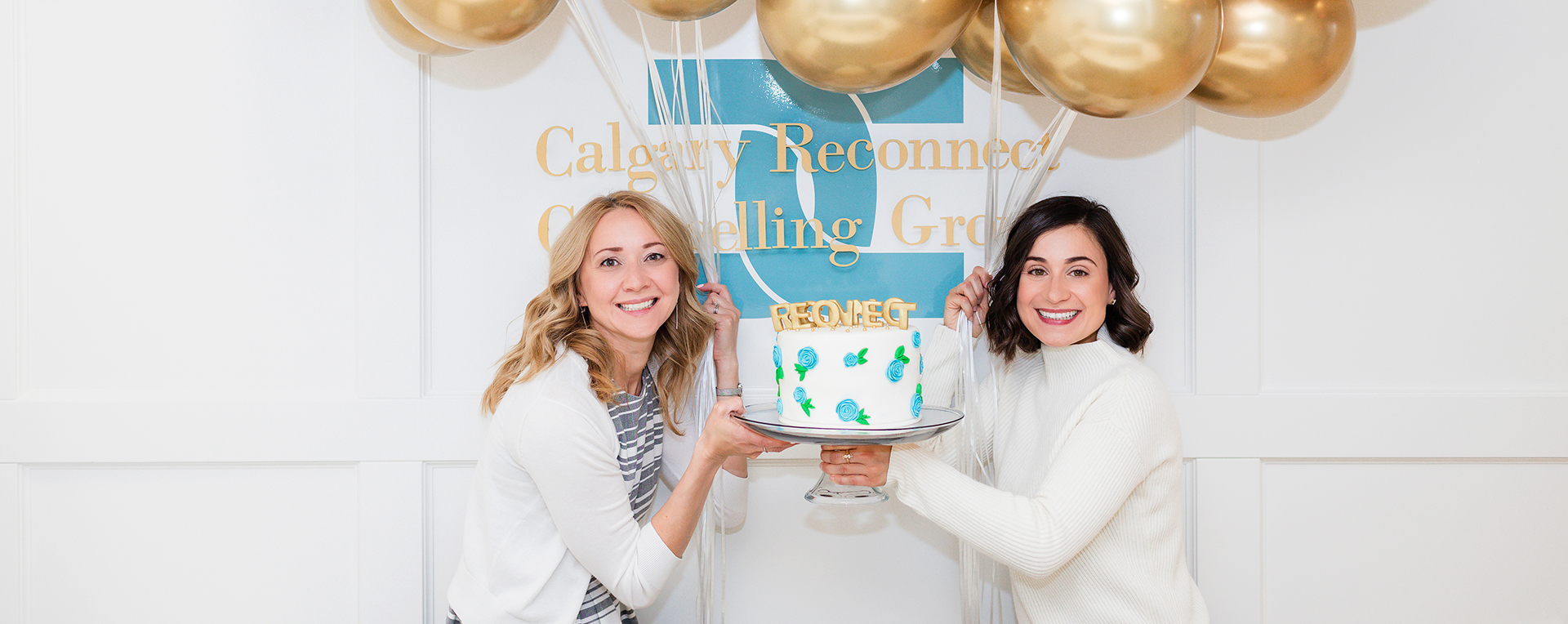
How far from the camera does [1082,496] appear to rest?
137cm

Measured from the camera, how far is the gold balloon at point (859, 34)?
4.07ft

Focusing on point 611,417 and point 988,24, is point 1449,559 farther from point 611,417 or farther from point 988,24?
point 611,417

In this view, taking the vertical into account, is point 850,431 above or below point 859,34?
below

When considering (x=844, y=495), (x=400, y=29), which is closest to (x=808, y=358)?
(x=844, y=495)

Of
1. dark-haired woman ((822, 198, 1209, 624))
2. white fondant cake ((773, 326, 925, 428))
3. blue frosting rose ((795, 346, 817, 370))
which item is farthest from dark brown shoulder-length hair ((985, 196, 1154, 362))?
blue frosting rose ((795, 346, 817, 370))

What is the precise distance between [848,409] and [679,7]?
2.50 feet

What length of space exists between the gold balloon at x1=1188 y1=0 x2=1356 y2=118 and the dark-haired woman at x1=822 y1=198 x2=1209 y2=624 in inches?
13.9

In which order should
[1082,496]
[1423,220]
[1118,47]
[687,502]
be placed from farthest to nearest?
[1423,220] → [687,502] → [1082,496] → [1118,47]

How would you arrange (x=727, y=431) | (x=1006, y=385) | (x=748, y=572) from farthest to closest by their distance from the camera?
1. (x=748, y=572)
2. (x=1006, y=385)
3. (x=727, y=431)

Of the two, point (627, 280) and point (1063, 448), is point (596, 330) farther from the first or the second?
point (1063, 448)

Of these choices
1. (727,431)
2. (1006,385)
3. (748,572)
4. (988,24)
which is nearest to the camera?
(727,431)

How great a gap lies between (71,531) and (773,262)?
1.87 metres

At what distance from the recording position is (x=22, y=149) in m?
1.92

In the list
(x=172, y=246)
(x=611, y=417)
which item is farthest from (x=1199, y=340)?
(x=172, y=246)
